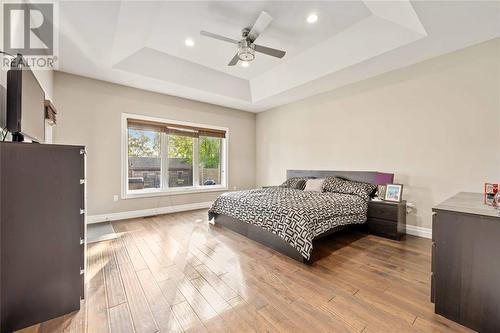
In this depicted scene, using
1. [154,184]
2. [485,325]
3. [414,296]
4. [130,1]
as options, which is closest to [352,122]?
[414,296]

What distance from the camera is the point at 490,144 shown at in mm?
2775

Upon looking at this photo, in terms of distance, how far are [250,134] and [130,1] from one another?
440 centimetres

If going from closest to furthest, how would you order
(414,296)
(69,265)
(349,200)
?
1. (69,265)
2. (414,296)
3. (349,200)

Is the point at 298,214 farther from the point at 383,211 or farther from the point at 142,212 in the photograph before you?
the point at 142,212

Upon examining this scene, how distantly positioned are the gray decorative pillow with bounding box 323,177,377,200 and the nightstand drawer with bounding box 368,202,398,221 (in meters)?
0.18

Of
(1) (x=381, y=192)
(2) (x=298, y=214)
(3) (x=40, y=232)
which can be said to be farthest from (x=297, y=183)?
(3) (x=40, y=232)

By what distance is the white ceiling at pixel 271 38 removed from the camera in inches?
94.4

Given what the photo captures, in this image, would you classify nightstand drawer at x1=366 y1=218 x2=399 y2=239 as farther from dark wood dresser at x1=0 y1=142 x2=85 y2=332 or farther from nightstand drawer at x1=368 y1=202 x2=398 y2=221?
dark wood dresser at x1=0 y1=142 x2=85 y2=332

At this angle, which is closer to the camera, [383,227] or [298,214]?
[298,214]

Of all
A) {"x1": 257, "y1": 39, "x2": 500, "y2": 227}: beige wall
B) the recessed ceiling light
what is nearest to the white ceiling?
the recessed ceiling light

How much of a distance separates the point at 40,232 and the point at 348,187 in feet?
13.1

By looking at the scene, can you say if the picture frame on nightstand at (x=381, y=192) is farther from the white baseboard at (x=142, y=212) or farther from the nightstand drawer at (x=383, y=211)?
the white baseboard at (x=142, y=212)

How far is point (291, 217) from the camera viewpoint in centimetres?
250

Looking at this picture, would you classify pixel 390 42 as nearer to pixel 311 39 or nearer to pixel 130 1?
pixel 311 39
